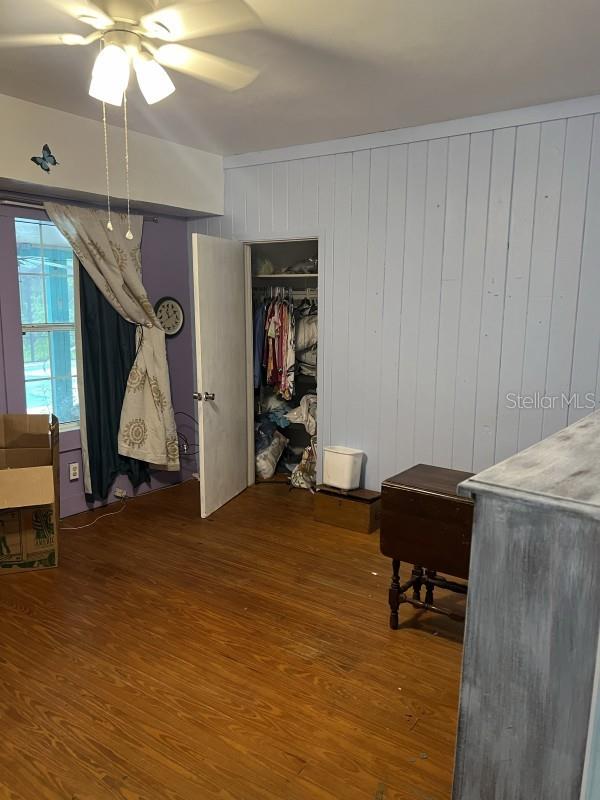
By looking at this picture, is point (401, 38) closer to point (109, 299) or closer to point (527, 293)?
point (527, 293)

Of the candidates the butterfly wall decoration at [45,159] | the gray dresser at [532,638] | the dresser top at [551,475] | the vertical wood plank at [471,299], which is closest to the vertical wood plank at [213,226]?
the butterfly wall decoration at [45,159]

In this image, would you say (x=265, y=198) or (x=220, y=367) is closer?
(x=220, y=367)

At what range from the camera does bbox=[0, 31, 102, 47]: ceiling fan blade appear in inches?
86.9

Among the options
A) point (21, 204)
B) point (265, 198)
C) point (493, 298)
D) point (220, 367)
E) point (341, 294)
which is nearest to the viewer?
point (493, 298)

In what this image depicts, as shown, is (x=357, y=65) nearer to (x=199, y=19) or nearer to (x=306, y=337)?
(x=199, y=19)

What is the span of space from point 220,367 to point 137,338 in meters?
0.67

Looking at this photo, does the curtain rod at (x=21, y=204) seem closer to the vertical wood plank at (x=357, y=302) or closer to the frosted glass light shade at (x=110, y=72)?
the frosted glass light shade at (x=110, y=72)

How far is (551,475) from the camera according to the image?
951 millimetres

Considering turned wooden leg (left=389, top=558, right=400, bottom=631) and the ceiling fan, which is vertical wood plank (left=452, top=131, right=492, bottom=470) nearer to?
turned wooden leg (left=389, top=558, right=400, bottom=631)

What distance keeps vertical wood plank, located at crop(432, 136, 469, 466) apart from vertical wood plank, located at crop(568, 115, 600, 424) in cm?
66

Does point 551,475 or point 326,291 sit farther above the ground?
point 326,291

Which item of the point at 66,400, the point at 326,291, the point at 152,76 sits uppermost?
the point at 152,76

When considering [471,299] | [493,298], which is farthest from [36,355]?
[493,298]

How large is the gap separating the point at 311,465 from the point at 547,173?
2.58m
